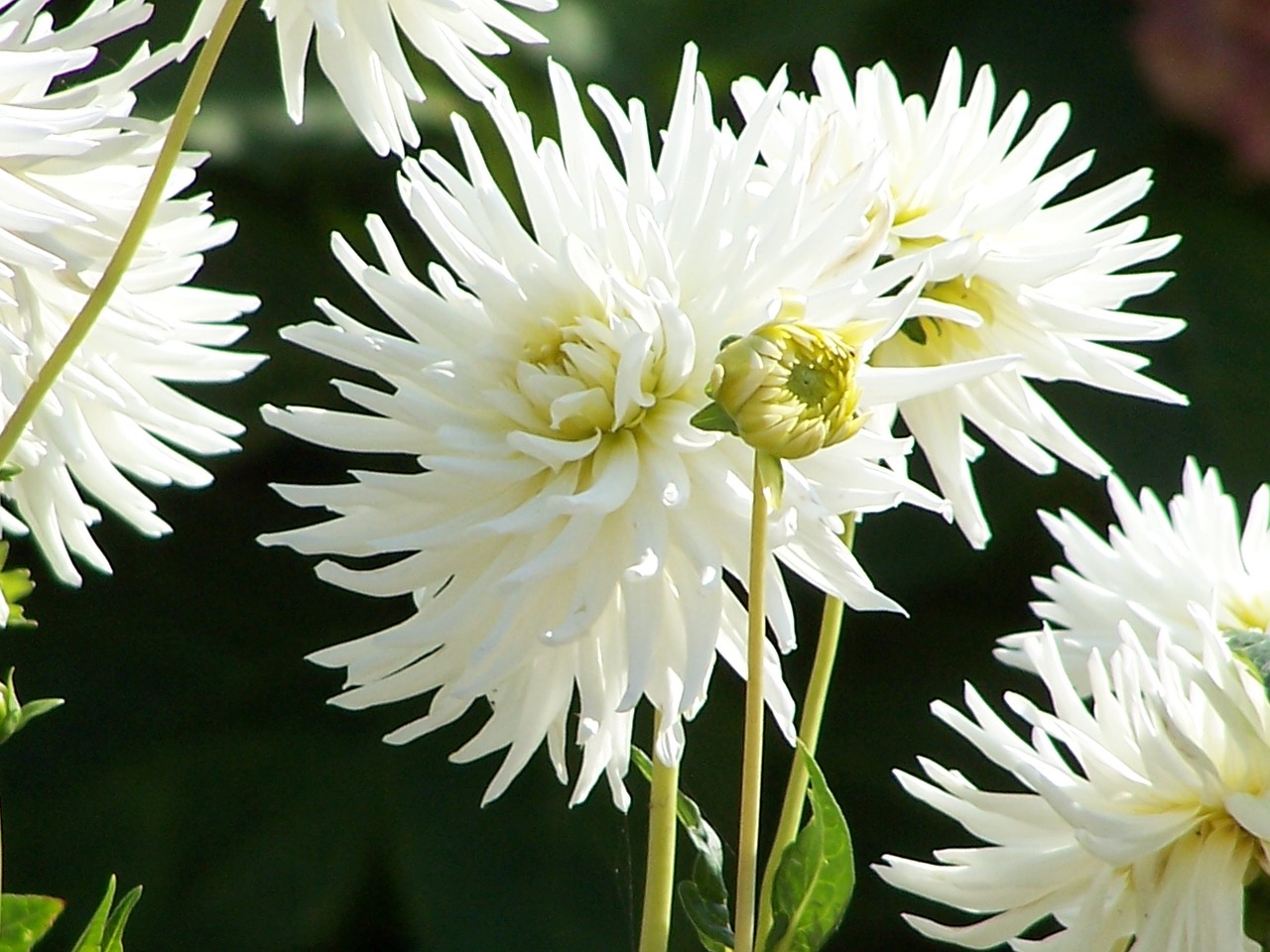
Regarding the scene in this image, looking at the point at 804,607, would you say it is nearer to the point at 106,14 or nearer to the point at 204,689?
the point at 204,689

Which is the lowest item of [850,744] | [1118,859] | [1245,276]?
[1118,859]

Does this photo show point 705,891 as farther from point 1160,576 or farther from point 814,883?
point 1160,576

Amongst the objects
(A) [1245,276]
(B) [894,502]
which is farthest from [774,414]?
(A) [1245,276]

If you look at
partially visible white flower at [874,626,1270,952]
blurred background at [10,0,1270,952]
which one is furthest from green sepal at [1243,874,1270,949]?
blurred background at [10,0,1270,952]

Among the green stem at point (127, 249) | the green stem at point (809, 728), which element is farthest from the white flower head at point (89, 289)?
the green stem at point (809, 728)

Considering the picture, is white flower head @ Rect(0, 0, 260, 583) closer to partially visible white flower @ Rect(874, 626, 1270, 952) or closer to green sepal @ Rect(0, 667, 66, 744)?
green sepal @ Rect(0, 667, 66, 744)

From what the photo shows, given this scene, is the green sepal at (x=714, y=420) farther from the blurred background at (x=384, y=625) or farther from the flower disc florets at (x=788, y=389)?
the blurred background at (x=384, y=625)

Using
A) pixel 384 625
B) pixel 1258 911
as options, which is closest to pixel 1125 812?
pixel 1258 911
